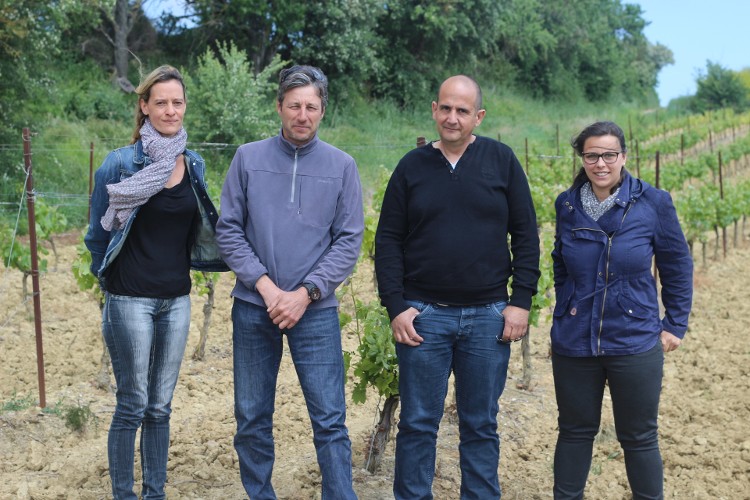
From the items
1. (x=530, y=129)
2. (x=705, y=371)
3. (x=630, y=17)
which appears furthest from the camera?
(x=630, y=17)

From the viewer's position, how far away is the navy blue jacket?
333cm

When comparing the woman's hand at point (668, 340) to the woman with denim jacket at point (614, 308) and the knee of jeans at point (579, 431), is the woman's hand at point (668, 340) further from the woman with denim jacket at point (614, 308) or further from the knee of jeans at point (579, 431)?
the knee of jeans at point (579, 431)

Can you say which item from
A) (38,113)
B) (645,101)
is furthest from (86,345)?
(645,101)

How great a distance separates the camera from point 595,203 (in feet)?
11.3

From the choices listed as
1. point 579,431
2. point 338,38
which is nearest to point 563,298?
point 579,431

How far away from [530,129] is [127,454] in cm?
2768

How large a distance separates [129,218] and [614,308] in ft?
6.27

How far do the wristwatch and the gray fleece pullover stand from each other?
0.02 m

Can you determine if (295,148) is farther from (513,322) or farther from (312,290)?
(513,322)

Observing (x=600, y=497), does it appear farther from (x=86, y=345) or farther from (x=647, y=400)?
(x=86, y=345)

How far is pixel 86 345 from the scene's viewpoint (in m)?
7.34

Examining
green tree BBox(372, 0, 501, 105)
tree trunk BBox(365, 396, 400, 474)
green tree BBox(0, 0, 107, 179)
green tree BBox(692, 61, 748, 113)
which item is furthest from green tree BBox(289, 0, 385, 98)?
green tree BBox(692, 61, 748, 113)

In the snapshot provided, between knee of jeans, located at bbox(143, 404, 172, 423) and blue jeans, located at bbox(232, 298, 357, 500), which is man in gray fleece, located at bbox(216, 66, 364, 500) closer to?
blue jeans, located at bbox(232, 298, 357, 500)

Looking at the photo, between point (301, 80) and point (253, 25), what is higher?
point (253, 25)
